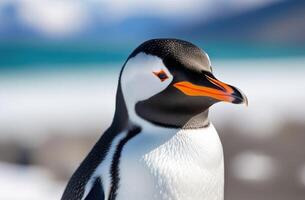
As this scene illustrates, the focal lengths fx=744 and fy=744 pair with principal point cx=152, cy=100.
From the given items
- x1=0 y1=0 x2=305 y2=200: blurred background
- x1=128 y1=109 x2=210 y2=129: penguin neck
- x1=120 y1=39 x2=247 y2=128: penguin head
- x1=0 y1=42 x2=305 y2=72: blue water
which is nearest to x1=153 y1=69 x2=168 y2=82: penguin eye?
x1=120 y1=39 x2=247 y2=128: penguin head

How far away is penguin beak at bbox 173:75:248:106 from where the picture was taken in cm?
156

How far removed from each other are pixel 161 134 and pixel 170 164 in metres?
0.07

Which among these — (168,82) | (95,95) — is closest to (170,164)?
(168,82)

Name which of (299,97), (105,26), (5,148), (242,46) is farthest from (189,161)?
(105,26)

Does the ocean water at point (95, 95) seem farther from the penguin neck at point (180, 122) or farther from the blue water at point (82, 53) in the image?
the penguin neck at point (180, 122)

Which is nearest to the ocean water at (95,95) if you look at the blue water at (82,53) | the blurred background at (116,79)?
the blurred background at (116,79)

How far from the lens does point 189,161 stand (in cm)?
169

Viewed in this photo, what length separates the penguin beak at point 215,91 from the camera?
1564 mm

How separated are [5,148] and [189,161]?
4.05 meters

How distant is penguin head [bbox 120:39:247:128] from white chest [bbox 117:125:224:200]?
5 centimetres

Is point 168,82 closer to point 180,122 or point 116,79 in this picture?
point 180,122

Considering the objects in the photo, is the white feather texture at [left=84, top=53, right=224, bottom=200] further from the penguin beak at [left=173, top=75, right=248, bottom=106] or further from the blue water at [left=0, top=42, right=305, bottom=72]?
the blue water at [left=0, top=42, right=305, bottom=72]

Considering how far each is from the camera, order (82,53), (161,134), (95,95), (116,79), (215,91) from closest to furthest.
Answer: (215,91), (161,134), (95,95), (116,79), (82,53)

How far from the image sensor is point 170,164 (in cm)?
169
